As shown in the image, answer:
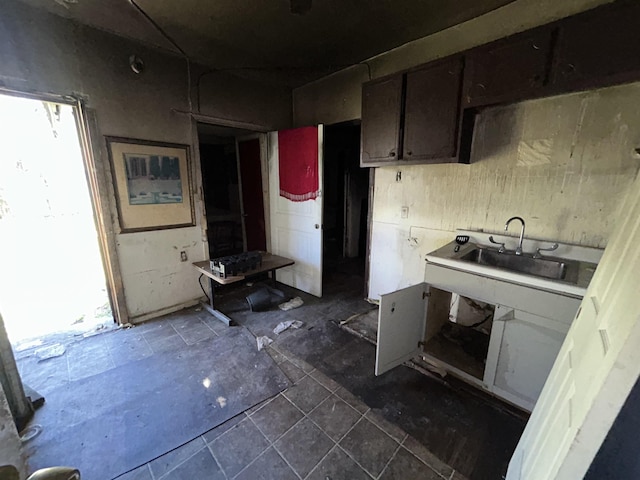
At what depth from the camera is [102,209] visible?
7.54ft

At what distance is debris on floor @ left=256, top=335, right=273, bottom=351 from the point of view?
2.23m

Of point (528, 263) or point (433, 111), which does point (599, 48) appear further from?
point (528, 263)

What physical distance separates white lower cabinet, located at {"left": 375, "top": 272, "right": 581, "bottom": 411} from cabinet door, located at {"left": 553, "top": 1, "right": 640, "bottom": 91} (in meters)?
1.13

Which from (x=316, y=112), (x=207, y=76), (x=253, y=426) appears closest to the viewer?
(x=253, y=426)

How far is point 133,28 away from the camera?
2102 mm

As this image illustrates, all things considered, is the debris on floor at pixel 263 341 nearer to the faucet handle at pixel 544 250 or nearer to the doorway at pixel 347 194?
the doorway at pixel 347 194

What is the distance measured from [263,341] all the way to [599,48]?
9.33ft

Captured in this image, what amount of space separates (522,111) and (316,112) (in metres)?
2.11

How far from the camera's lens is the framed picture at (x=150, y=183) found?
2361 millimetres

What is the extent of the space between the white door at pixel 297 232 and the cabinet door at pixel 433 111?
3.37ft

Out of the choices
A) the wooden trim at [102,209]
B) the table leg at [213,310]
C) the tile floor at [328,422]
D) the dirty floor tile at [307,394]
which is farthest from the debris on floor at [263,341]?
the wooden trim at [102,209]

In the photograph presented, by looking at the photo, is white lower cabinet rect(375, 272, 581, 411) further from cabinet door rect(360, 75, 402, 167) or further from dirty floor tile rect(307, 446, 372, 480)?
cabinet door rect(360, 75, 402, 167)

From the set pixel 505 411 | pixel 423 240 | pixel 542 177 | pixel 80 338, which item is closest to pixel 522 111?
pixel 542 177

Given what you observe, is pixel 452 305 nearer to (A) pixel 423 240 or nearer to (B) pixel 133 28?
(A) pixel 423 240
